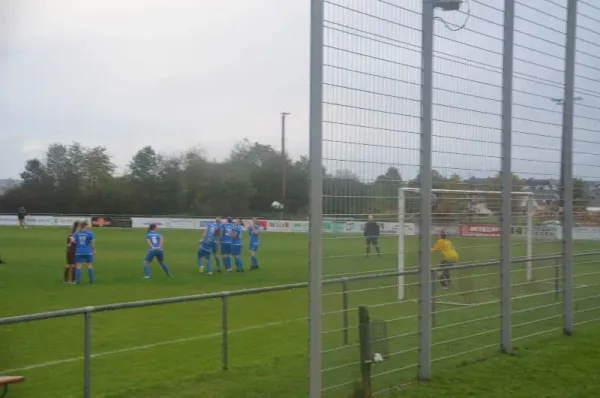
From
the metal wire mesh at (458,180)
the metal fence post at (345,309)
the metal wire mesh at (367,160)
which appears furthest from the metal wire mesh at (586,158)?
the metal fence post at (345,309)

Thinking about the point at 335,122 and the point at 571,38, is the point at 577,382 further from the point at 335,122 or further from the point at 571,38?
the point at 571,38

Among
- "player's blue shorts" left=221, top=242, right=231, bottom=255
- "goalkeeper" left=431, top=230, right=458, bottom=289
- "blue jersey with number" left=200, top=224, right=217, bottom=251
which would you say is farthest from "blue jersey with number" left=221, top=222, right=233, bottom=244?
"goalkeeper" left=431, top=230, right=458, bottom=289

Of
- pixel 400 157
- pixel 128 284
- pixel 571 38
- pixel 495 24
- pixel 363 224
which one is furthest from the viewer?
pixel 128 284

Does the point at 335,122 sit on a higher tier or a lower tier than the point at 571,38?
lower

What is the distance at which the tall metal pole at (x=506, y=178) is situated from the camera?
26.5ft

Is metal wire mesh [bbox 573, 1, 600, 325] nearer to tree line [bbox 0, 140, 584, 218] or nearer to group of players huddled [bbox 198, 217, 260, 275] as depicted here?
group of players huddled [bbox 198, 217, 260, 275]

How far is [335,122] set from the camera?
5812 millimetres

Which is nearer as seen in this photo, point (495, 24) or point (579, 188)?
point (495, 24)

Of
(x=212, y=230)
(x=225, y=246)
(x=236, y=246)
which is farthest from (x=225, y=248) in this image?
(x=212, y=230)

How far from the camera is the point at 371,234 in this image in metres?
6.03

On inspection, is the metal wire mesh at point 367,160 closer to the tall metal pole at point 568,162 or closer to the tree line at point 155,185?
the tall metal pole at point 568,162

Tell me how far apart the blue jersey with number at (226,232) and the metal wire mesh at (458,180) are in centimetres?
1362

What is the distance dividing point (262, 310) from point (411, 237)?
6.50 metres

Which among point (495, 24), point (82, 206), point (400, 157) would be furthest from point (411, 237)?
point (82, 206)
